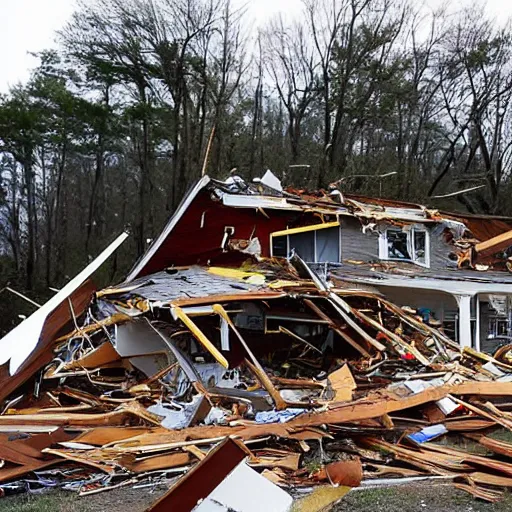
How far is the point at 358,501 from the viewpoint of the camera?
483cm

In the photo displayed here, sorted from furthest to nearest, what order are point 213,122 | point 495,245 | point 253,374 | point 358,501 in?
point 213,122
point 495,245
point 253,374
point 358,501

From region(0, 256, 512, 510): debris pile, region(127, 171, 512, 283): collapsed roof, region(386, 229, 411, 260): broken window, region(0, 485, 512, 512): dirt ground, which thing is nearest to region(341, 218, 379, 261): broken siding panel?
region(127, 171, 512, 283): collapsed roof

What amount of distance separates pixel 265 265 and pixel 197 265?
1.93 m

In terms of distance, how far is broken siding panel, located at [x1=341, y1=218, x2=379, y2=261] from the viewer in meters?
15.2

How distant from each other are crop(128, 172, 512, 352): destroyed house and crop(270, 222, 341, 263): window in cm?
3

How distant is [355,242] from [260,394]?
24.3 ft

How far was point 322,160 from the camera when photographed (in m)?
26.9

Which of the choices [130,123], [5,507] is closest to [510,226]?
[5,507]

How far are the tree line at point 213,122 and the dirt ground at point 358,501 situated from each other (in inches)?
843

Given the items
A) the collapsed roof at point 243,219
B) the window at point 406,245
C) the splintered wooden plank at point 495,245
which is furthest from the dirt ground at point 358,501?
the splintered wooden plank at point 495,245

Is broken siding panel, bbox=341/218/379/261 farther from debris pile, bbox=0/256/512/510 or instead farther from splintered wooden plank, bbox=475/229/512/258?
splintered wooden plank, bbox=475/229/512/258

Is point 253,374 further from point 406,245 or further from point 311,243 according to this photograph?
point 406,245

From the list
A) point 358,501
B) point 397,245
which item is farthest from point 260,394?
point 397,245

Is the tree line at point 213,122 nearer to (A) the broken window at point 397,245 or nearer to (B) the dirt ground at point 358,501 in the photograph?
(A) the broken window at point 397,245
